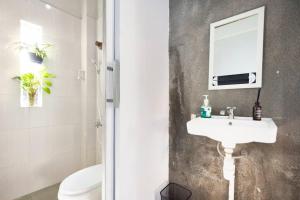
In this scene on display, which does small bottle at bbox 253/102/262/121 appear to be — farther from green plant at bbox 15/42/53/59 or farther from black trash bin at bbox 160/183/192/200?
green plant at bbox 15/42/53/59

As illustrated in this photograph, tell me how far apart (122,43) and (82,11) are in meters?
1.48

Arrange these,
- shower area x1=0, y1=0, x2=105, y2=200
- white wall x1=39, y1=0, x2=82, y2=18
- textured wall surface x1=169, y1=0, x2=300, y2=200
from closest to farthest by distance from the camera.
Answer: textured wall surface x1=169, y1=0, x2=300, y2=200
shower area x1=0, y1=0, x2=105, y2=200
white wall x1=39, y1=0, x2=82, y2=18

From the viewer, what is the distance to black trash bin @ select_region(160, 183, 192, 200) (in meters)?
1.27

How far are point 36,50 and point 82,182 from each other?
1.41 metres

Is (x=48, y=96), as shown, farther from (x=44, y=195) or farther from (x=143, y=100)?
(x=143, y=100)

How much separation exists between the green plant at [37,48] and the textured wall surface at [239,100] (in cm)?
138

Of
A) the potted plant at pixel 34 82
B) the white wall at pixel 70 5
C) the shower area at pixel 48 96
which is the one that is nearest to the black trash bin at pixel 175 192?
the shower area at pixel 48 96

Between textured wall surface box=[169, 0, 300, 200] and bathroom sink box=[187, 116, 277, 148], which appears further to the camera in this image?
textured wall surface box=[169, 0, 300, 200]

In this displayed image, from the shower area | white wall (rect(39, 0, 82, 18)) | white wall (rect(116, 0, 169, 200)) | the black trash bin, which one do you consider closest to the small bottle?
white wall (rect(116, 0, 169, 200))

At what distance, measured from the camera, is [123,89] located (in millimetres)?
917

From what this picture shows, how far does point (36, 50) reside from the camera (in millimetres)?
1610

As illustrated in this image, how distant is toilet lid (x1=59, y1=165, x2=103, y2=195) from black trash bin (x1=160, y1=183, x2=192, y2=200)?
565 mm

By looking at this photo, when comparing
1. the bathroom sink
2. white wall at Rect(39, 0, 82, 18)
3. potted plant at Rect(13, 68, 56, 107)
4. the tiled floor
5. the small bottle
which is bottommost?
the tiled floor

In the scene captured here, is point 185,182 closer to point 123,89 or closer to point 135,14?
point 123,89
